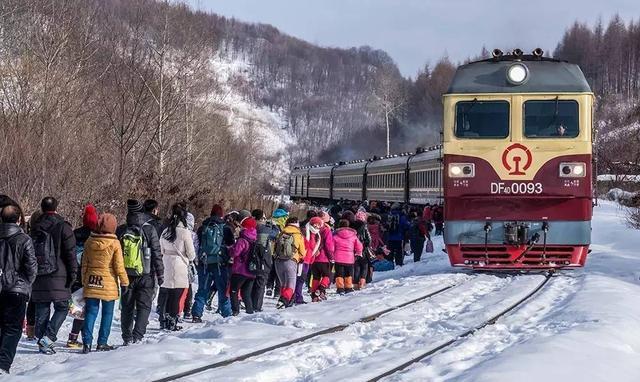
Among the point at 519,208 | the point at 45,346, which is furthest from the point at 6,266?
the point at 519,208

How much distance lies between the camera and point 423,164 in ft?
104

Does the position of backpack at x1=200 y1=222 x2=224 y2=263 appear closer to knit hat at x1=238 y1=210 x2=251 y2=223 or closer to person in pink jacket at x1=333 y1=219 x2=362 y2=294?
knit hat at x1=238 y1=210 x2=251 y2=223

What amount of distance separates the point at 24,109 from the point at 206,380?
49.3 feet

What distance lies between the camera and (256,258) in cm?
1321

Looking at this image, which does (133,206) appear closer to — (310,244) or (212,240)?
(212,240)

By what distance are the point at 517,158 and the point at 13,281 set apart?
9.34 meters

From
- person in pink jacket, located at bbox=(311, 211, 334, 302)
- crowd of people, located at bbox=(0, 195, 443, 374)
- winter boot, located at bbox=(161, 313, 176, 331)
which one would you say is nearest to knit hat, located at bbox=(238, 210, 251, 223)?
crowd of people, located at bbox=(0, 195, 443, 374)

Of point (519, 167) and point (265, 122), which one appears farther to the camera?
point (265, 122)

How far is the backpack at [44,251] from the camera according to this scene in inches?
382

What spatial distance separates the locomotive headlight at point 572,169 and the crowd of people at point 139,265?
3938mm

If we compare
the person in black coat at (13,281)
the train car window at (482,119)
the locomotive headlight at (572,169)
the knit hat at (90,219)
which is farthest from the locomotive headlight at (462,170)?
the person in black coat at (13,281)

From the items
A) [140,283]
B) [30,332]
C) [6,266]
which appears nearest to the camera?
[6,266]

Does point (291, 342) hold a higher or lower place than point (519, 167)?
lower

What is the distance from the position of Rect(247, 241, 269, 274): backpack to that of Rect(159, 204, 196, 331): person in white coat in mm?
1686
